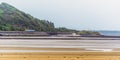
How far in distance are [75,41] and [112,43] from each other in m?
1.36

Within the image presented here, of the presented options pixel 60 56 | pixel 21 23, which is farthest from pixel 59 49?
pixel 21 23

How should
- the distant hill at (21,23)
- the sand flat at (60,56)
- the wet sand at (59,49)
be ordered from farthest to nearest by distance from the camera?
the distant hill at (21,23)
the wet sand at (59,49)
the sand flat at (60,56)

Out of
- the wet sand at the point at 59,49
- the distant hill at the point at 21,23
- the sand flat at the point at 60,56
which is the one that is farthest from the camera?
the distant hill at the point at 21,23

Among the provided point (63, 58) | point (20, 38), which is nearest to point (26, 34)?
point (20, 38)

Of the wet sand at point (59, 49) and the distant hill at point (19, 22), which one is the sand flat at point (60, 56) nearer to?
the wet sand at point (59, 49)

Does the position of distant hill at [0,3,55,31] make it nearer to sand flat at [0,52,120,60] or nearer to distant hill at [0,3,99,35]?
distant hill at [0,3,99,35]

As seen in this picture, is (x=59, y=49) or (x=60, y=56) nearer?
(x=60, y=56)

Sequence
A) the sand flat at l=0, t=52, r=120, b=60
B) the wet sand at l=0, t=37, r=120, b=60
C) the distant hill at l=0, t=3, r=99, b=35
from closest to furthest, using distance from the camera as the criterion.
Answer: the sand flat at l=0, t=52, r=120, b=60, the wet sand at l=0, t=37, r=120, b=60, the distant hill at l=0, t=3, r=99, b=35

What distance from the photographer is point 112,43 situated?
15484mm

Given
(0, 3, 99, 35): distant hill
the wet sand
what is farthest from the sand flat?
(0, 3, 99, 35): distant hill

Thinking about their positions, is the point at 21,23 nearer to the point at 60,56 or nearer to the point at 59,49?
the point at 59,49

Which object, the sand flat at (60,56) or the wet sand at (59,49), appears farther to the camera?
the wet sand at (59,49)

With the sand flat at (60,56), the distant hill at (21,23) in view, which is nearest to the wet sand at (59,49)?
the sand flat at (60,56)

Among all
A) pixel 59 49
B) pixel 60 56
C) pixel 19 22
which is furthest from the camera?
pixel 19 22
